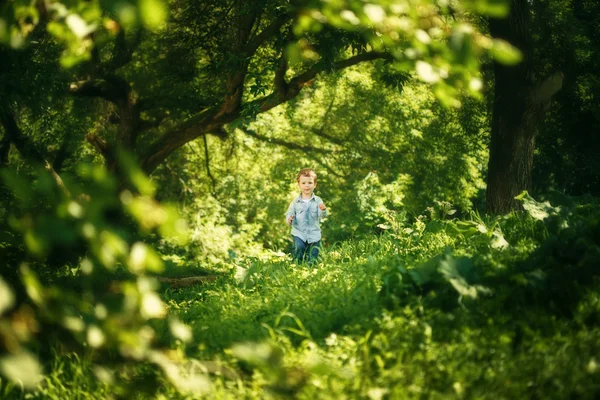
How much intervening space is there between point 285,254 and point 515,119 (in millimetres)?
3718

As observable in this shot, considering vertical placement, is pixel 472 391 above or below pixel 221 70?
below

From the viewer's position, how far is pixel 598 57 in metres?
10.9

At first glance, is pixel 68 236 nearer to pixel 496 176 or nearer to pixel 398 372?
pixel 398 372

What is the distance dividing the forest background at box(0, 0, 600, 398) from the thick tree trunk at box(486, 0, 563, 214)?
0.03 meters

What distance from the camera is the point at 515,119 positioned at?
8016 mm

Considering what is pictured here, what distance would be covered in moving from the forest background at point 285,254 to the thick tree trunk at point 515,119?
3cm

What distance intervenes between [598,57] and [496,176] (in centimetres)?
466

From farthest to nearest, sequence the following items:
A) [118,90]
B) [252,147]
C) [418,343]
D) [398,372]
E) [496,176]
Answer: [252,147]
[118,90]
[496,176]
[418,343]
[398,372]

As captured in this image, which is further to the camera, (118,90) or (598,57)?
(118,90)

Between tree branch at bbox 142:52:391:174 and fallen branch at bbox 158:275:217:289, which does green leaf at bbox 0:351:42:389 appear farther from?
tree branch at bbox 142:52:391:174

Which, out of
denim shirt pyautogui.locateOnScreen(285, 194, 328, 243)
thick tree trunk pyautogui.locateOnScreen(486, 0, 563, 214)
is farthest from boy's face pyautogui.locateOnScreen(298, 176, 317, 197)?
thick tree trunk pyautogui.locateOnScreen(486, 0, 563, 214)

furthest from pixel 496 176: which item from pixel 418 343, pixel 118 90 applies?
pixel 118 90

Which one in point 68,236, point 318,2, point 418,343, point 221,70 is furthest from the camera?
point 221,70

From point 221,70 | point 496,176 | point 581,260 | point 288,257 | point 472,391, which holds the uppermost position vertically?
point 221,70
